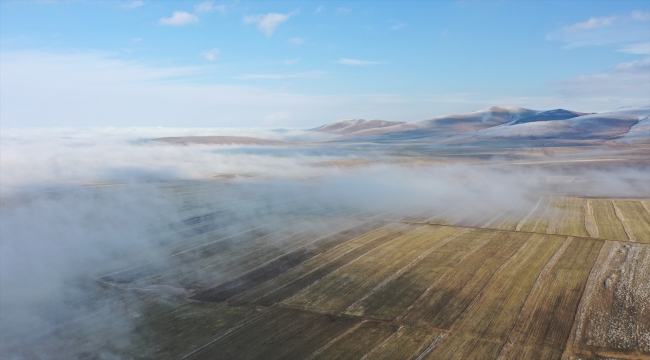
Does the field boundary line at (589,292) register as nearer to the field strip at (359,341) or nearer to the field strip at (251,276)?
the field strip at (359,341)

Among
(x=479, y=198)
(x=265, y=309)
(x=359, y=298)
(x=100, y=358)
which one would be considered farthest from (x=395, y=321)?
(x=479, y=198)

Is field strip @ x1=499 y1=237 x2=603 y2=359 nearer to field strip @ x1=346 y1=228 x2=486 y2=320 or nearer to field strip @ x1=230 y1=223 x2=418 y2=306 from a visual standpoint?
field strip @ x1=346 y1=228 x2=486 y2=320

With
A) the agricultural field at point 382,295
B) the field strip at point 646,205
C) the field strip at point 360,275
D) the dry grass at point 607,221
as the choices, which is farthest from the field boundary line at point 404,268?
the field strip at point 646,205

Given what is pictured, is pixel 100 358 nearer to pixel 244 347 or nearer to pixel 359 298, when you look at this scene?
pixel 244 347

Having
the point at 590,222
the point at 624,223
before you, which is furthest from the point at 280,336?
the point at 624,223

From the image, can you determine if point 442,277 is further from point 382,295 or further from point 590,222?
point 590,222
